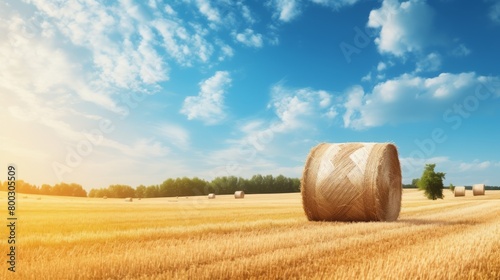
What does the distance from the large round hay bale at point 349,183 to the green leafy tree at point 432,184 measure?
33795 mm

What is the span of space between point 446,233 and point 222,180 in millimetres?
74167

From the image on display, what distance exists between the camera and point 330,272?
496 centimetres

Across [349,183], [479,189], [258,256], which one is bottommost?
[258,256]

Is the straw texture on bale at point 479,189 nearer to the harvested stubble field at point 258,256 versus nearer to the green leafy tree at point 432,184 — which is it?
the green leafy tree at point 432,184

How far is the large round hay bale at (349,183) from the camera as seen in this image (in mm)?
12117

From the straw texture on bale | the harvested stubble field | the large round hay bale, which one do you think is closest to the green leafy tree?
the straw texture on bale

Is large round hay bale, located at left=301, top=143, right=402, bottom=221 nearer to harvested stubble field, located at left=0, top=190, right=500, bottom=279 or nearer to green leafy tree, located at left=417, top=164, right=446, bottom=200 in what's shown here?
harvested stubble field, located at left=0, top=190, right=500, bottom=279

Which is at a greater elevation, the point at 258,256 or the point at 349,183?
the point at 349,183

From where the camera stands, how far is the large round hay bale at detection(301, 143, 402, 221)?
12.1m

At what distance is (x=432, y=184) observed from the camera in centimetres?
4431

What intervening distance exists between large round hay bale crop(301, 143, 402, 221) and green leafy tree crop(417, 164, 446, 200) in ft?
111

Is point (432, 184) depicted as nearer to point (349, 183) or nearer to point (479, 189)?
point (479, 189)

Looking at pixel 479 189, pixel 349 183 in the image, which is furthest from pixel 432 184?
pixel 349 183

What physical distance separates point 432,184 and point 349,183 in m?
35.6
